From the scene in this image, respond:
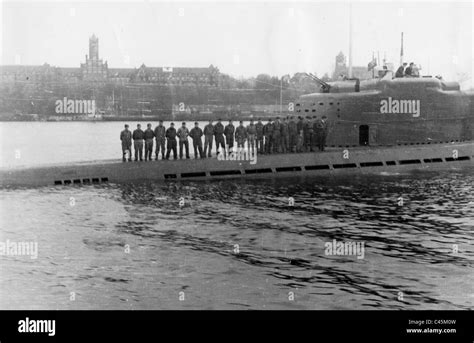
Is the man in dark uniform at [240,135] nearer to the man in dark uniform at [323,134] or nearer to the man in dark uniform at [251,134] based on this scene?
the man in dark uniform at [251,134]

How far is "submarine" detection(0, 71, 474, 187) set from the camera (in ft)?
73.6

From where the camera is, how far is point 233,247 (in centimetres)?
1200

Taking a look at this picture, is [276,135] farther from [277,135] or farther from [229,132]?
[229,132]

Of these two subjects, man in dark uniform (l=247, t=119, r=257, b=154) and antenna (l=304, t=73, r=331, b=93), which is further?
antenna (l=304, t=73, r=331, b=93)

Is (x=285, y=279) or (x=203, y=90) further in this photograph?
(x=203, y=90)

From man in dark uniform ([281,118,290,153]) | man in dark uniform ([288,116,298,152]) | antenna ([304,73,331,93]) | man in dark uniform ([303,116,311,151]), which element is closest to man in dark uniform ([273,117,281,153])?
man in dark uniform ([281,118,290,153])

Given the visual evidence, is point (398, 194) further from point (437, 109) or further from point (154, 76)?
point (154, 76)

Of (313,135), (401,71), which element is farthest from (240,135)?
(401,71)

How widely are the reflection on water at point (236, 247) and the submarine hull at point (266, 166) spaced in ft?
2.50

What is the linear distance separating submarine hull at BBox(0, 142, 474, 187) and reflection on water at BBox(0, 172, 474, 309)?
761 millimetres

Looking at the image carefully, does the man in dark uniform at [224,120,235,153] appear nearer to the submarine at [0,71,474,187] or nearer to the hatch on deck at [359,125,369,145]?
the submarine at [0,71,474,187]

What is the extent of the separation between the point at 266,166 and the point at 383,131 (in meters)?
5.85
